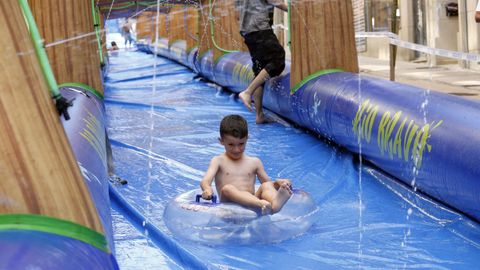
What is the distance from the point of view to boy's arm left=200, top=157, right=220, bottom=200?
357cm

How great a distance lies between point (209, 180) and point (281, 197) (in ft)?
1.50

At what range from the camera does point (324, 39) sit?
251 inches

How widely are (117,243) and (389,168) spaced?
166cm

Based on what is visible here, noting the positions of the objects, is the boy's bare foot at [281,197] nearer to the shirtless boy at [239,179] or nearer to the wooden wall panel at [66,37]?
the shirtless boy at [239,179]

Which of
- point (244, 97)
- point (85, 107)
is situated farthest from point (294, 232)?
point (244, 97)

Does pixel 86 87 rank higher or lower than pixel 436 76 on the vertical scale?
higher

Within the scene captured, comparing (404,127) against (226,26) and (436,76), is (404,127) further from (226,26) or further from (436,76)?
(226,26)

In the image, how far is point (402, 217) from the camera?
12.2 ft

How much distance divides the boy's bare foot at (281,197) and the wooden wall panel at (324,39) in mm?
3002

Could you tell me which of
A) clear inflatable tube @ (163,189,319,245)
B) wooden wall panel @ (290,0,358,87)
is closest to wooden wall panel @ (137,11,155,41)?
wooden wall panel @ (290,0,358,87)

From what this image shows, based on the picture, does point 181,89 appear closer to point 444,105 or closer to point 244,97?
point 244,97

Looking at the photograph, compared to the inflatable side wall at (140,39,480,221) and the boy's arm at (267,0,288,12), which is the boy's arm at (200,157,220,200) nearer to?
the inflatable side wall at (140,39,480,221)

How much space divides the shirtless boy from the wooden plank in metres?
1.63

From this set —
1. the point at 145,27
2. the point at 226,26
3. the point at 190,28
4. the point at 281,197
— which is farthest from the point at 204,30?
the point at 145,27
